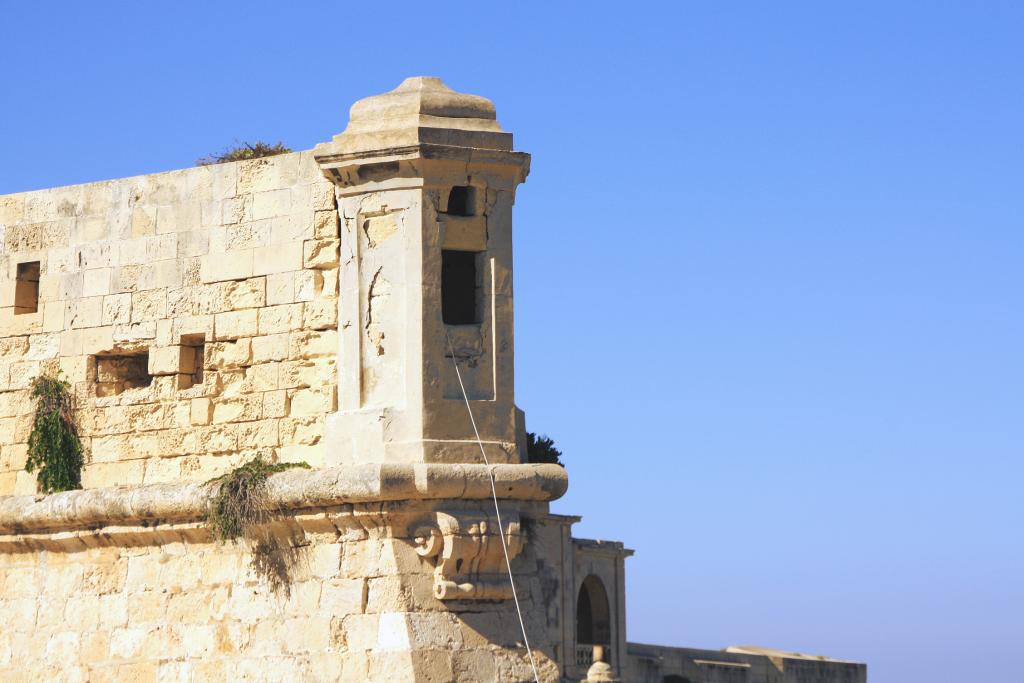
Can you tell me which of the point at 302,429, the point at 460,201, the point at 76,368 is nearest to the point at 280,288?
the point at 302,429

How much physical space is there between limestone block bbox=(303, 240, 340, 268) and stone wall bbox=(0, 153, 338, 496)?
0.04 ft

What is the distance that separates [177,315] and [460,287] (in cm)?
227

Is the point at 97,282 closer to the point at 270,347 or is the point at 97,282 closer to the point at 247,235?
the point at 247,235

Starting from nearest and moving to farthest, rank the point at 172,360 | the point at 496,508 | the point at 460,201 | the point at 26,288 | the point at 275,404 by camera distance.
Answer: the point at 496,508, the point at 460,201, the point at 275,404, the point at 172,360, the point at 26,288

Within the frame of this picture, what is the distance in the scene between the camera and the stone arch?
2953cm

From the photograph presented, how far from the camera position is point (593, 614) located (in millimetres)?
29656

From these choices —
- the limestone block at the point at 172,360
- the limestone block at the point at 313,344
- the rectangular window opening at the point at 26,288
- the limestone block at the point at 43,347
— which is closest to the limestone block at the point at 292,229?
the limestone block at the point at 313,344

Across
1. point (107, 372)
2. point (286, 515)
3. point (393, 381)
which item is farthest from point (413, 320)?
point (107, 372)

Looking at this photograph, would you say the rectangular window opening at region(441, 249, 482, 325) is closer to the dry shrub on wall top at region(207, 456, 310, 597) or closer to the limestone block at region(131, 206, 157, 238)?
the dry shrub on wall top at region(207, 456, 310, 597)

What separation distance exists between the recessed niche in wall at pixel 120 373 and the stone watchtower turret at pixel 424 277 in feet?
6.83

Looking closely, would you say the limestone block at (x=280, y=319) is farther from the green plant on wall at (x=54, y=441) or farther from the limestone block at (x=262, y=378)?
the green plant on wall at (x=54, y=441)

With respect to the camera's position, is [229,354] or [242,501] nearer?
[242,501]

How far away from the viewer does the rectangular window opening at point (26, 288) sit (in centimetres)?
1416

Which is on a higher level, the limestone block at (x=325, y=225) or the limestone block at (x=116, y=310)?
the limestone block at (x=325, y=225)
